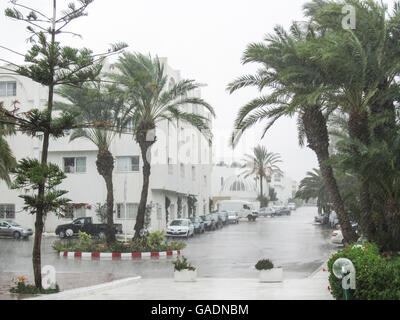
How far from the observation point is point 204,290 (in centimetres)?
1358

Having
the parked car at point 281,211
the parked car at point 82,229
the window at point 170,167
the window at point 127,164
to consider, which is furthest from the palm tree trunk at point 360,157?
the parked car at point 281,211

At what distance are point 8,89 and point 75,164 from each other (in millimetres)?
7555

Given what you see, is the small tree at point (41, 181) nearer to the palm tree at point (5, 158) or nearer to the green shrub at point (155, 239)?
the palm tree at point (5, 158)

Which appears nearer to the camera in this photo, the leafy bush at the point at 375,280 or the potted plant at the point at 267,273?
the leafy bush at the point at 375,280

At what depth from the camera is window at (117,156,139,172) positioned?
4091cm

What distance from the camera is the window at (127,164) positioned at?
40.9 metres

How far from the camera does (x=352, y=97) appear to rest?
15.7 metres

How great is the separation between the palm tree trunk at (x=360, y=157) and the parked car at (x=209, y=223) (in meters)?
26.5

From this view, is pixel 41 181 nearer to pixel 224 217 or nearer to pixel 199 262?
pixel 199 262

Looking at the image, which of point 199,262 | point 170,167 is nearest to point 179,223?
point 170,167

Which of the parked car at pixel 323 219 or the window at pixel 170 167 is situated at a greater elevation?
the window at pixel 170 167

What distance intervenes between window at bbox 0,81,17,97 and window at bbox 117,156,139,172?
9.44 metres

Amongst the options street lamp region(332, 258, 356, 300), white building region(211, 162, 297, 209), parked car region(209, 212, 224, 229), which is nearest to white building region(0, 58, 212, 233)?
parked car region(209, 212, 224, 229)

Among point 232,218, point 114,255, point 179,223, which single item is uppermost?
point 179,223
